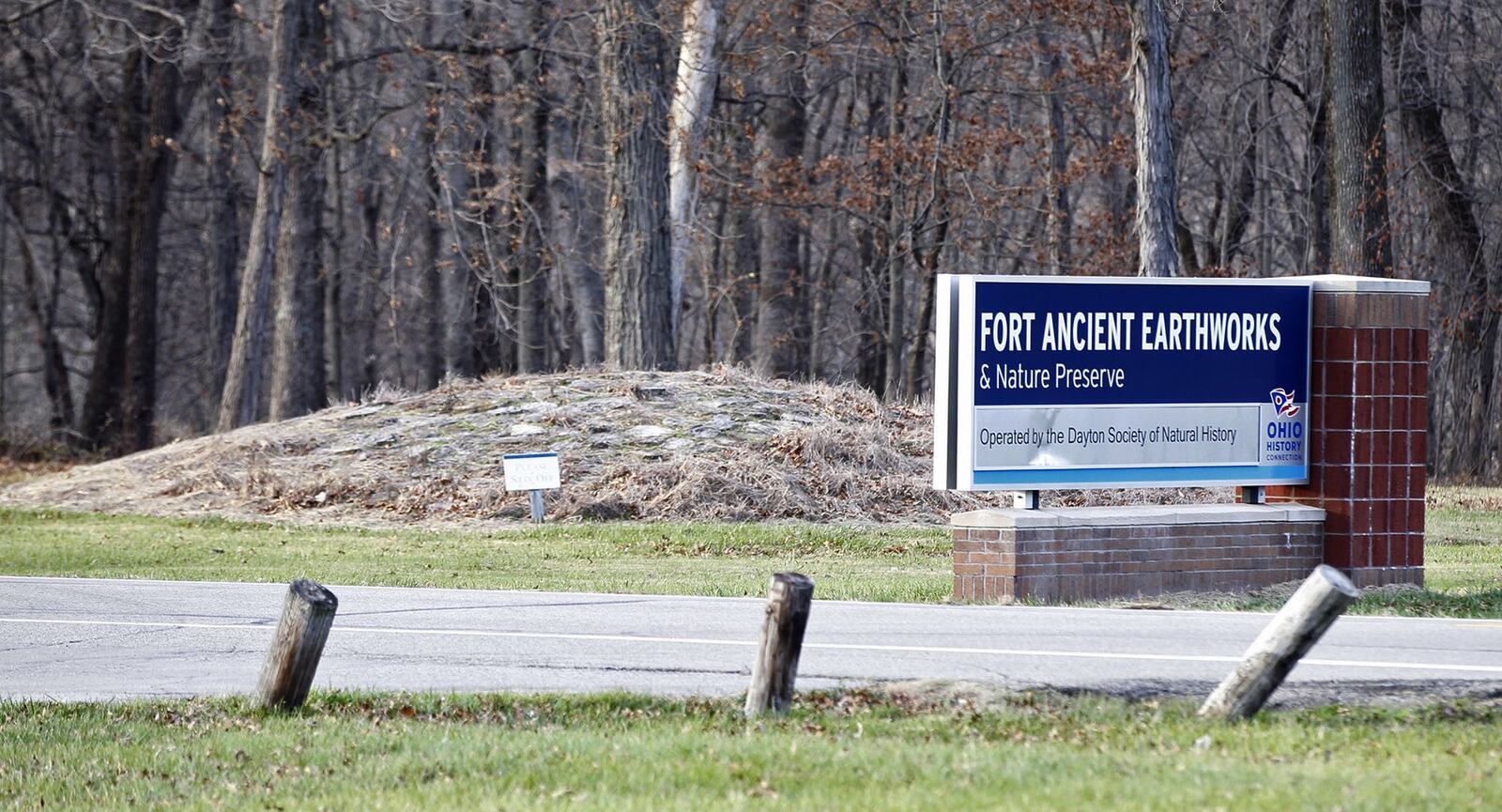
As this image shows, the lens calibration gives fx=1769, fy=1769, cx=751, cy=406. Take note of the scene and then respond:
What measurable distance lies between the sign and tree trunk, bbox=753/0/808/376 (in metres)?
21.3

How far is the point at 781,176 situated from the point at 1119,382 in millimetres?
22194

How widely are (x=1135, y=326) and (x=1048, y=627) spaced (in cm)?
308

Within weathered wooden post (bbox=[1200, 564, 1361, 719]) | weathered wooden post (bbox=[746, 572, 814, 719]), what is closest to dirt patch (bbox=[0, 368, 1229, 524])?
weathered wooden post (bbox=[746, 572, 814, 719])

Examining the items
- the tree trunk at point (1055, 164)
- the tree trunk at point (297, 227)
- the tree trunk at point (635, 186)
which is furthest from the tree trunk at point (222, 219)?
the tree trunk at point (1055, 164)

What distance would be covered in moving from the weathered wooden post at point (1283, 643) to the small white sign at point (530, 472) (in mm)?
12038

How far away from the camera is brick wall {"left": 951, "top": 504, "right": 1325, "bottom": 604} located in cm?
1234

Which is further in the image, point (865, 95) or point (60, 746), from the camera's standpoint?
point (865, 95)

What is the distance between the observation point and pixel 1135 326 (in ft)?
43.4

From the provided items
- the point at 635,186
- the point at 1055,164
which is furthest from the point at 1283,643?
the point at 1055,164

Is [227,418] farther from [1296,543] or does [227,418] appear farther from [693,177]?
[1296,543]

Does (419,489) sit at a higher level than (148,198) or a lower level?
lower

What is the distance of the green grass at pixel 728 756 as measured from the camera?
6637 millimetres

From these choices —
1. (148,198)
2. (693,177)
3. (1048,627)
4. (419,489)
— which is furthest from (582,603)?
(148,198)

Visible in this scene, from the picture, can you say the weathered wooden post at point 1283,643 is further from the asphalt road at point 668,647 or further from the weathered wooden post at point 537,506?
the weathered wooden post at point 537,506
